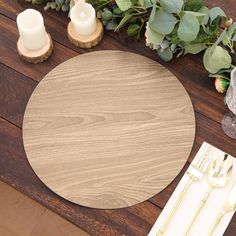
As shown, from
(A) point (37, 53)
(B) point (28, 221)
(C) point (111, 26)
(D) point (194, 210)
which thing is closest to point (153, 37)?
(C) point (111, 26)

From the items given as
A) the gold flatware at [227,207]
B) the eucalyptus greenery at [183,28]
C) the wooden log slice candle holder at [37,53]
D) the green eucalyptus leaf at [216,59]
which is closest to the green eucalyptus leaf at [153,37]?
the eucalyptus greenery at [183,28]

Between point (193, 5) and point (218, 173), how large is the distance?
385 millimetres

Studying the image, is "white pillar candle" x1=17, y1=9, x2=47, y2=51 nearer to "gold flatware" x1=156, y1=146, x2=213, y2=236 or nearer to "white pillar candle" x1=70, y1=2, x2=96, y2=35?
"white pillar candle" x1=70, y1=2, x2=96, y2=35

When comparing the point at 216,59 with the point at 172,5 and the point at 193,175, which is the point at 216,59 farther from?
the point at 193,175

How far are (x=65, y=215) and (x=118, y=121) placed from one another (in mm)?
235

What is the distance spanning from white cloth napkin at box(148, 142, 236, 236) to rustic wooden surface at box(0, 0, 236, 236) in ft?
0.04

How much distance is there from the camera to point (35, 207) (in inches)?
59.8

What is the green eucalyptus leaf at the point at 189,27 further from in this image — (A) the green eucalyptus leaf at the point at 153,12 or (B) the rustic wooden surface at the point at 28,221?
(B) the rustic wooden surface at the point at 28,221

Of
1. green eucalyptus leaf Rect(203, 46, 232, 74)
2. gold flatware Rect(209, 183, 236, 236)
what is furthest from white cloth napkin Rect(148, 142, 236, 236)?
green eucalyptus leaf Rect(203, 46, 232, 74)

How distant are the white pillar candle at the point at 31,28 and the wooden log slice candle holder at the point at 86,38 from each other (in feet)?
0.24

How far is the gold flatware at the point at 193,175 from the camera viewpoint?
0.94m

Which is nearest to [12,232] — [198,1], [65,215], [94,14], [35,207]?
[35,207]

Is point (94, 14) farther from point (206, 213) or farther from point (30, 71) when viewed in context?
point (206, 213)

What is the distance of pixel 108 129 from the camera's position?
1.03 m
